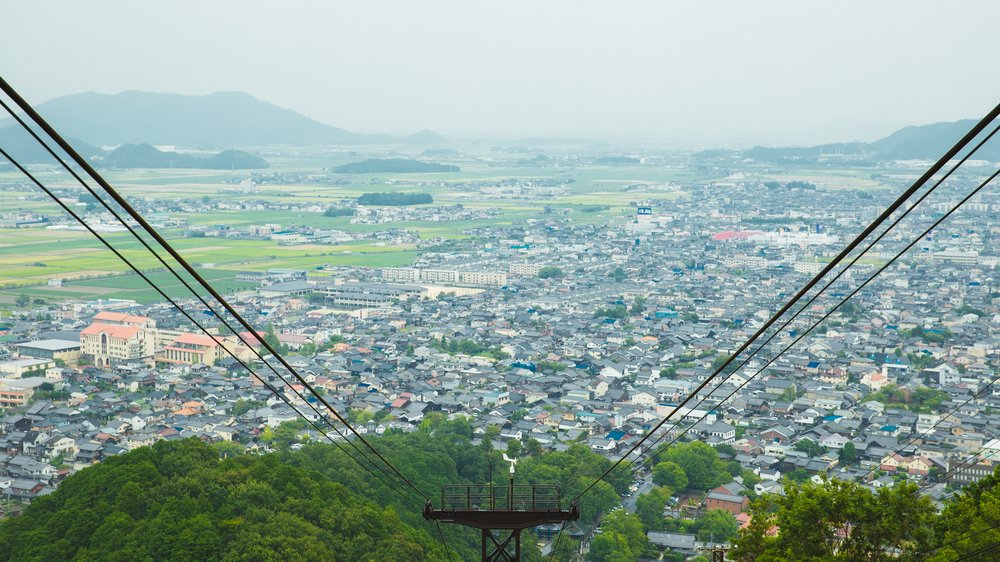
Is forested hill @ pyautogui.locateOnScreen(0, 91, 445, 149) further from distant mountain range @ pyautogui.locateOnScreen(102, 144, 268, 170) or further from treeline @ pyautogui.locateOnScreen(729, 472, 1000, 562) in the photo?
treeline @ pyautogui.locateOnScreen(729, 472, 1000, 562)

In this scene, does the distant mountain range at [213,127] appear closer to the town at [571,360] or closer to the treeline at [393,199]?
the treeline at [393,199]

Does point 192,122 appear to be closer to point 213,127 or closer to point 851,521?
point 213,127

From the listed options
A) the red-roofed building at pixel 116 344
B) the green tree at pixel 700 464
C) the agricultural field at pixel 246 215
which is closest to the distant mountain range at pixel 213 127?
the agricultural field at pixel 246 215

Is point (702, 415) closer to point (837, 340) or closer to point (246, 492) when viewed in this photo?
point (837, 340)

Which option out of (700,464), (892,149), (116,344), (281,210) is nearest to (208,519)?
(700,464)

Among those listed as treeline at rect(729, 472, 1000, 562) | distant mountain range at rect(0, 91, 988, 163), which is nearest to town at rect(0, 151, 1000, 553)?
treeline at rect(729, 472, 1000, 562)

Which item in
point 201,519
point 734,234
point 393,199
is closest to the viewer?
point 201,519

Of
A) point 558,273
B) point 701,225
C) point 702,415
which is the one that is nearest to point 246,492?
point 702,415
